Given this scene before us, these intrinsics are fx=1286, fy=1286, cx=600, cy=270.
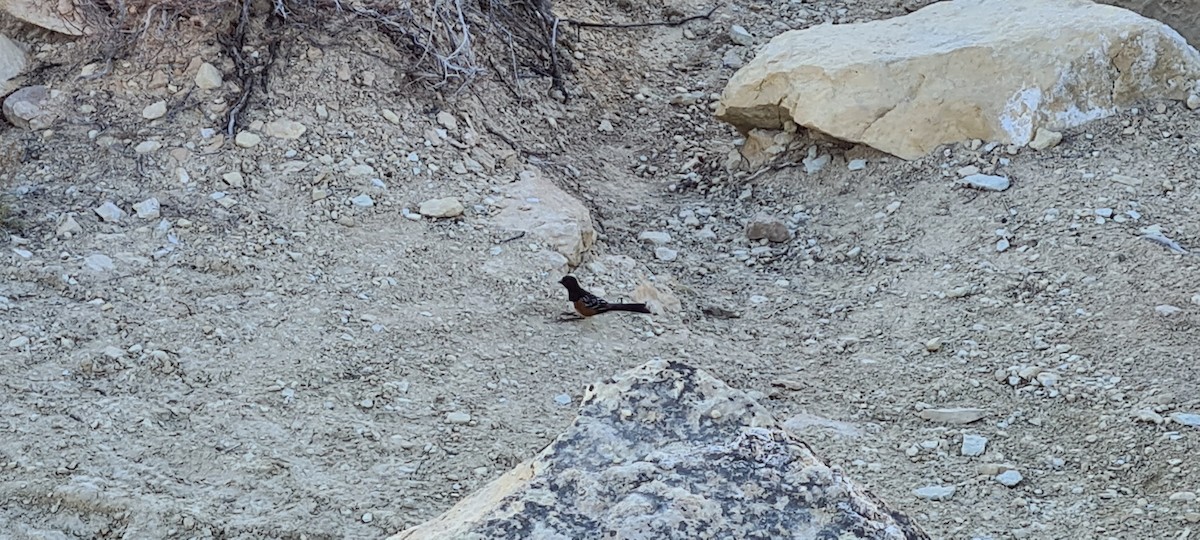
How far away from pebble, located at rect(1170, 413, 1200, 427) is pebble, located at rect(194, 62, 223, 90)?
11.7ft

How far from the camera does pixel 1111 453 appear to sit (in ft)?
11.7

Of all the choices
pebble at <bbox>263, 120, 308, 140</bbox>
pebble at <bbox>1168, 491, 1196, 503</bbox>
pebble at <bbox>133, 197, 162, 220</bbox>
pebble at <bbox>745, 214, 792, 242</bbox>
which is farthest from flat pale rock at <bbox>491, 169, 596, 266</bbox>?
pebble at <bbox>1168, 491, 1196, 503</bbox>

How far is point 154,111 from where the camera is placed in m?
4.91

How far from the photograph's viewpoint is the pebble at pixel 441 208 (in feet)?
15.3

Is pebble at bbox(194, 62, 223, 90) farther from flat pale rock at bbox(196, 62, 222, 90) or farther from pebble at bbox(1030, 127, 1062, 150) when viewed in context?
pebble at bbox(1030, 127, 1062, 150)

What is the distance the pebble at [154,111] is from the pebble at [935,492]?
314 cm

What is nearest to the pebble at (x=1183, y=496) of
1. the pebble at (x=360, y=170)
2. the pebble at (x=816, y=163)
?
the pebble at (x=816, y=163)

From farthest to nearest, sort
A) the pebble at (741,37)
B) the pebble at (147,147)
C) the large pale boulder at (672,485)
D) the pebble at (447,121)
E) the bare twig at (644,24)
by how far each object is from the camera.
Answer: the pebble at (741,37) < the bare twig at (644,24) < the pebble at (447,121) < the pebble at (147,147) < the large pale boulder at (672,485)

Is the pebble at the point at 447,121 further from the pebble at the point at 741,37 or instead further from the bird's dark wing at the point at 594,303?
the pebble at the point at 741,37

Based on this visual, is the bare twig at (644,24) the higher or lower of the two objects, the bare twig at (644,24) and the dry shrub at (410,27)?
the lower

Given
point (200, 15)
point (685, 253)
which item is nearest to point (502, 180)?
point (685, 253)

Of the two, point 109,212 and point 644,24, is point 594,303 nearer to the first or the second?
point 109,212

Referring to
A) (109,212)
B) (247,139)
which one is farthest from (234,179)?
(109,212)

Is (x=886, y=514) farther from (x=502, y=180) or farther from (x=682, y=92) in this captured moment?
(x=682, y=92)
